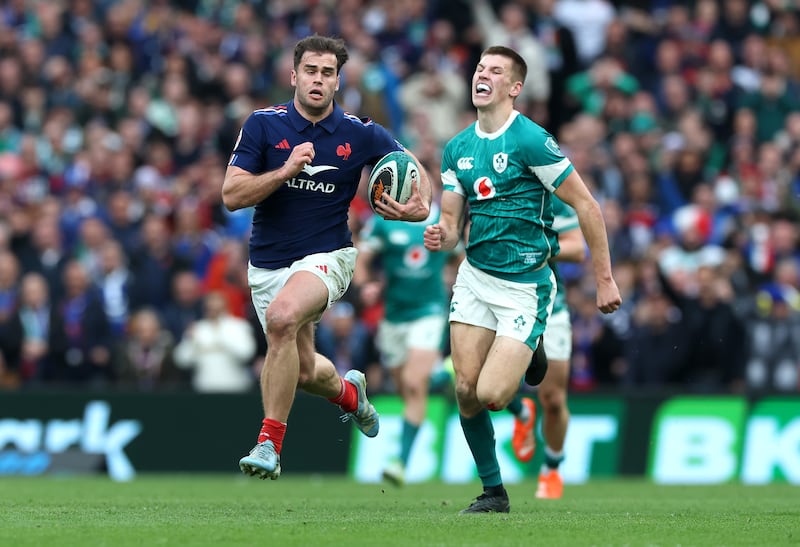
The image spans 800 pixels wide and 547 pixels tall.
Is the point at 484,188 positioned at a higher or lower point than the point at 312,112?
lower

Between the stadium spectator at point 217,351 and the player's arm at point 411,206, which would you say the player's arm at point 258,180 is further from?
the stadium spectator at point 217,351

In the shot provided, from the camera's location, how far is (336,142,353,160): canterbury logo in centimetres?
1037

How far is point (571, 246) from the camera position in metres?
11.7

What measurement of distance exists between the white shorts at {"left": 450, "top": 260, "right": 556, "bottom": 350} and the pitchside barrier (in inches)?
258

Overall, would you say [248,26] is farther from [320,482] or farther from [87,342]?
[320,482]

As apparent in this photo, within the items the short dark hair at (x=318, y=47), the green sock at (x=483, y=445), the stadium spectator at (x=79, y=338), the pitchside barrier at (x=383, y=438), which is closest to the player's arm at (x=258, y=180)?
the short dark hair at (x=318, y=47)

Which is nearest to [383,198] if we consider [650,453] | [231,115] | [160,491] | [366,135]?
[366,135]

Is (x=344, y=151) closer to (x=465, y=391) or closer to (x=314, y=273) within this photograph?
(x=314, y=273)

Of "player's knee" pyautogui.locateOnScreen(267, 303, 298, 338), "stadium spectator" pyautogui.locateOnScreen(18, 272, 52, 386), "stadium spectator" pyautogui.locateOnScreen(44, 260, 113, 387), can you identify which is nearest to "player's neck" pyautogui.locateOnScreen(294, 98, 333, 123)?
"player's knee" pyautogui.locateOnScreen(267, 303, 298, 338)

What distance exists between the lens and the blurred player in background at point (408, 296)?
1452cm

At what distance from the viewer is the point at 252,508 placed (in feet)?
34.2

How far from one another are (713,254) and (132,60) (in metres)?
9.17

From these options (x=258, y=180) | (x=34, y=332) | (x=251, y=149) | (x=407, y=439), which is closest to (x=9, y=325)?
(x=34, y=332)

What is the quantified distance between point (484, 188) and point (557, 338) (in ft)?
7.61
